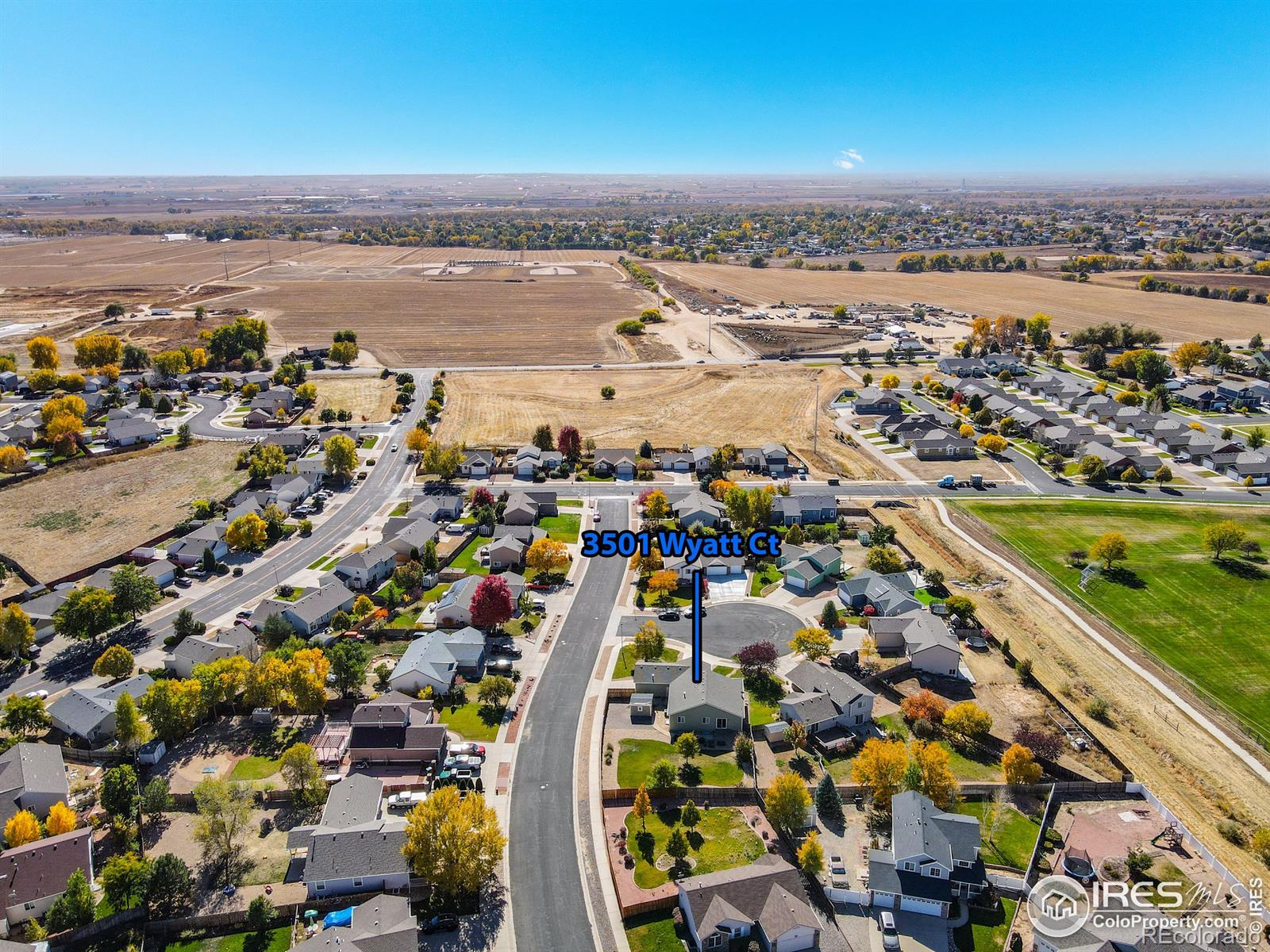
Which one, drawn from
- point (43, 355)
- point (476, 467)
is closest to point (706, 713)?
point (476, 467)

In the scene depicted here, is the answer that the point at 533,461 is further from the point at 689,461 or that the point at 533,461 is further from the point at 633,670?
the point at 633,670

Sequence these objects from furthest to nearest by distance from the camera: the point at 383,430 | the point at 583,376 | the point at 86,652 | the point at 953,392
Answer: the point at 583,376 → the point at 953,392 → the point at 383,430 → the point at 86,652

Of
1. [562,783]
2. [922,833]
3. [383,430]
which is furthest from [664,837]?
[383,430]

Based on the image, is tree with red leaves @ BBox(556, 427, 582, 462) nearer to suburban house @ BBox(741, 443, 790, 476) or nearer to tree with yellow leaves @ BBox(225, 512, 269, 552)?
suburban house @ BBox(741, 443, 790, 476)

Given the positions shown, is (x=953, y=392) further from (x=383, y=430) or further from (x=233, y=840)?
(x=233, y=840)

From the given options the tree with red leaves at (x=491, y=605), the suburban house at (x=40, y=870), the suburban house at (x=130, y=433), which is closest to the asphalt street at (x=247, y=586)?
the suburban house at (x=40, y=870)

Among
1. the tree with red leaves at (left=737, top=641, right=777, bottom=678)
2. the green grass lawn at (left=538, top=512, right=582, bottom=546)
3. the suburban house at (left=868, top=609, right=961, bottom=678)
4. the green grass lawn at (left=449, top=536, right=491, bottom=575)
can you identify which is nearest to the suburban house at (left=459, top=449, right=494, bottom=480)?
the green grass lawn at (left=538, top=512, right=582, bottom=546)
